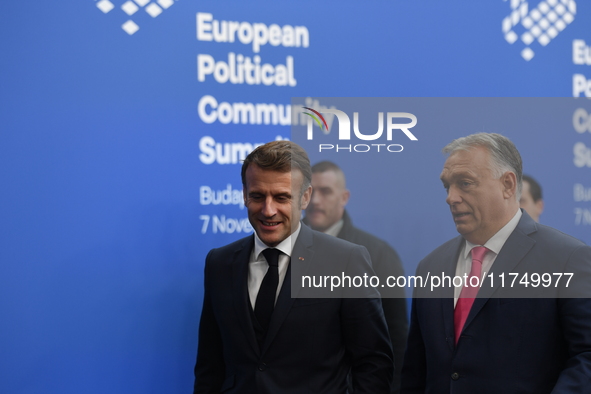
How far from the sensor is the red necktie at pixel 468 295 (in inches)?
76.0

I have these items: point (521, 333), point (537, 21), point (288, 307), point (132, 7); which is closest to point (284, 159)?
point (288, 307)

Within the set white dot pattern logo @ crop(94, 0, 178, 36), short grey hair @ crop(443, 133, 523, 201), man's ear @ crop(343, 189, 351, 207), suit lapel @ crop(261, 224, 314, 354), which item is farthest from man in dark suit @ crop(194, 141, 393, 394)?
white dot pattern logo @ crop(94, 0, 178, 36)

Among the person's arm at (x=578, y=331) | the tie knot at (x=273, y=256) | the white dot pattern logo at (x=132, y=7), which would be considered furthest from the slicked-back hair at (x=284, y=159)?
the white dot pattern logo at (x=132, y=7)

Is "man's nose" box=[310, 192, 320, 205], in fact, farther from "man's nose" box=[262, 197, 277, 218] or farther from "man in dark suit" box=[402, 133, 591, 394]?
"man in dark suit" box=[402, 133, 591, 394]

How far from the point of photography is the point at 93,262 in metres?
2.71

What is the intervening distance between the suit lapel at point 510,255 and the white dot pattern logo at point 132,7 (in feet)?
6.31

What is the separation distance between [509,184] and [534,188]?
0.61 feet

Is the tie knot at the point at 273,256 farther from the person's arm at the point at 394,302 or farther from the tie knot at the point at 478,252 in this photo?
the tie knot at the point at 478,252

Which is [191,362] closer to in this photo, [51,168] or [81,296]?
[81,296]

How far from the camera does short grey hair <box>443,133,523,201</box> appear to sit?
2.01 metres

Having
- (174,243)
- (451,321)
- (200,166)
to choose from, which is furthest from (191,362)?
(451,321)

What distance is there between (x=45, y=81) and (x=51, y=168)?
0.40 m

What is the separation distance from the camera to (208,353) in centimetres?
227

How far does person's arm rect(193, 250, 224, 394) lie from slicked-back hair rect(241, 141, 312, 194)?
0.48 meters
